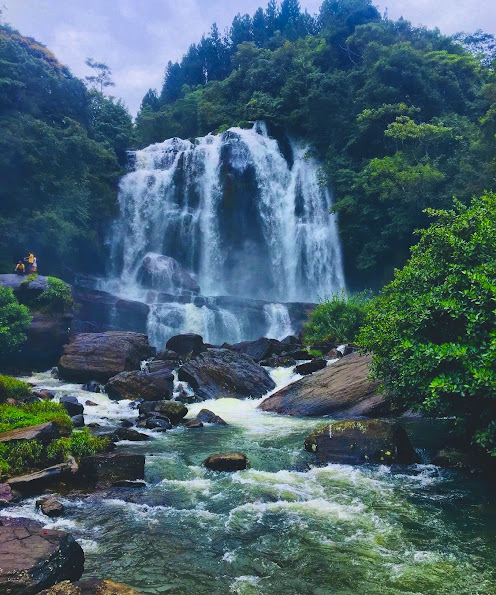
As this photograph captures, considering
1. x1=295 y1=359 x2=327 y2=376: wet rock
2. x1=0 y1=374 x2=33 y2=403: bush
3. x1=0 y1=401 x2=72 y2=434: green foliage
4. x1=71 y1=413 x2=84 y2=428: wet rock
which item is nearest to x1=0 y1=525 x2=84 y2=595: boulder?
x1=0 y1=401 x2=72 y2=434: green foliage

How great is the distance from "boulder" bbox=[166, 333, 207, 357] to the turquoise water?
37.9 ft

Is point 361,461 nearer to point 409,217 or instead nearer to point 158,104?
point 409,217

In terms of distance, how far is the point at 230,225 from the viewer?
125 ft

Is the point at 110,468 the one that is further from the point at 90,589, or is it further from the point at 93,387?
the point at 93,387

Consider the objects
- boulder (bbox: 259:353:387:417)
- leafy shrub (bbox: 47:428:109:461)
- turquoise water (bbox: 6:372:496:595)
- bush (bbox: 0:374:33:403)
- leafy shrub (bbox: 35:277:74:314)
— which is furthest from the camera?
leafy shrub (bbox: 35:277:74:314)

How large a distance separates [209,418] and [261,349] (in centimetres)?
806

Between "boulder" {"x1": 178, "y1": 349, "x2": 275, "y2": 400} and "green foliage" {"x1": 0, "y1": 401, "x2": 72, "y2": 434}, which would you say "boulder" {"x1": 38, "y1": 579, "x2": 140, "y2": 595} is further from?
"boulder" {"x1": 178, "y1": 349, "x2": 275, "y2": 400}

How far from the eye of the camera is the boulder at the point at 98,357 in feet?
64.0

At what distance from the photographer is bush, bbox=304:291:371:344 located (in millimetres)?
23562

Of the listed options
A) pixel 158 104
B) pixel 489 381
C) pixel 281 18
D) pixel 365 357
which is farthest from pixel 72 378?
pixel 281 18

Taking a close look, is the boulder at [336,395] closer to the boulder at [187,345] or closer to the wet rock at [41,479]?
the boulder at [187,345]

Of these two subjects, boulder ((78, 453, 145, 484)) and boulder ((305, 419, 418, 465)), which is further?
boulder ((305, 419, 418, 465))

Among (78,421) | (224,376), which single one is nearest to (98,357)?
(224,376)

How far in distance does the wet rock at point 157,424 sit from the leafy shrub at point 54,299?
1143 cm
